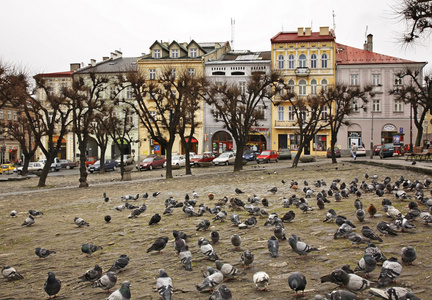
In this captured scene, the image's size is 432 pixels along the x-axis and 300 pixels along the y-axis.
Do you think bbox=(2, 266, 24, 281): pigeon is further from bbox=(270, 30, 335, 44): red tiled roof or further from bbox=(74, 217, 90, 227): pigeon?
bbox=(270, 30, 335, 44): red tiled roof

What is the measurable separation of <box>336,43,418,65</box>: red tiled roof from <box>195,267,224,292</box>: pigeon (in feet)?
179

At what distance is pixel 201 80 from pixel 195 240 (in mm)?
22911

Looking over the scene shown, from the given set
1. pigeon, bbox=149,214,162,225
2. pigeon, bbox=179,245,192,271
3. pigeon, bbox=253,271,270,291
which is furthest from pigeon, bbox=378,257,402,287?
pigeon, bbox=149,214,162,225

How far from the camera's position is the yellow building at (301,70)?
182 ft

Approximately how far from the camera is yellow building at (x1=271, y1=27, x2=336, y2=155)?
55531 mm

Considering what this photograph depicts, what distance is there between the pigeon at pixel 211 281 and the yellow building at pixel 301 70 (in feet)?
167

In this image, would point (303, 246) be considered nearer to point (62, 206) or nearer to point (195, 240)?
point (195, 240)

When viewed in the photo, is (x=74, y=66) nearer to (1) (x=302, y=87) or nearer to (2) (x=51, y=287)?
(1) (x=302, y=87)

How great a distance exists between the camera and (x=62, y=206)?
16188 millimetres

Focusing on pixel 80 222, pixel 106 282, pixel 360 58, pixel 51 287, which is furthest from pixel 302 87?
pixel 51 287

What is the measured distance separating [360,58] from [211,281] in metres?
57.0

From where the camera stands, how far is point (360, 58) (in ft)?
186

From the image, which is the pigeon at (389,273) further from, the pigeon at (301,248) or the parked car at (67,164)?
the parked car at (67,164)

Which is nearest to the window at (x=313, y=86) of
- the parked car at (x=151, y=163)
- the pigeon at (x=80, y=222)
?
the parked car at (x=151, y=163)
